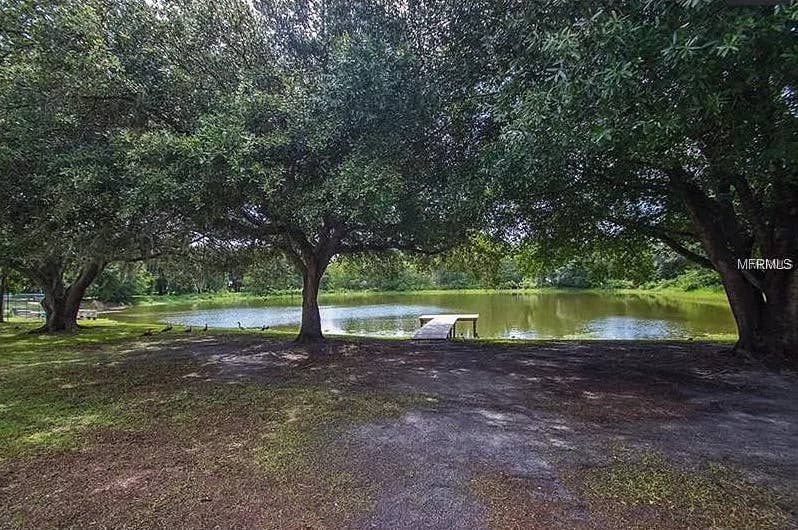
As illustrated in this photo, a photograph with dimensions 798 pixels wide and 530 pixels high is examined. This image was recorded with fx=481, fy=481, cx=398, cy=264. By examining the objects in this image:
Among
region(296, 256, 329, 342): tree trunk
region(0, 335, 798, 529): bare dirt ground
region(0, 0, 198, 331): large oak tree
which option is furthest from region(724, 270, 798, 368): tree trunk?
region(0, 0, 198, 331): large oak tree

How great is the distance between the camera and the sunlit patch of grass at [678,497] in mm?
2775

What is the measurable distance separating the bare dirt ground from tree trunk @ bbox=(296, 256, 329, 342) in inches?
155

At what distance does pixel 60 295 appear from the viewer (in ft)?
45.5

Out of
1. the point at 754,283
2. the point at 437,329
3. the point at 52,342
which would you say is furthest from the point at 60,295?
the point at 754,283

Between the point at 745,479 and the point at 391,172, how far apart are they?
4.50 m

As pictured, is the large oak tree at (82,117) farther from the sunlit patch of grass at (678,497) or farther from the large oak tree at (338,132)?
the sunlit patch of grass at (678,497)

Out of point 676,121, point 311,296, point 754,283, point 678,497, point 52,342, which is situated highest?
point 676,121

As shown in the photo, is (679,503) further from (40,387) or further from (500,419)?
(40,387)

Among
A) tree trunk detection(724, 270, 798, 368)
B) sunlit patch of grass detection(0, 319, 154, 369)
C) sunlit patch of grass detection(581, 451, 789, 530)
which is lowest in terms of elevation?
sunlit patch of grass detection(581, 451, 789, 530)

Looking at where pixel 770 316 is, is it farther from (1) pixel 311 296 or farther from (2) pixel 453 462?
(1) pixel 311 296

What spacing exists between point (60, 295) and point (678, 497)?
1582cm

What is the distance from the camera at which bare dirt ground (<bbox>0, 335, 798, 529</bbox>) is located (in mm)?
2873

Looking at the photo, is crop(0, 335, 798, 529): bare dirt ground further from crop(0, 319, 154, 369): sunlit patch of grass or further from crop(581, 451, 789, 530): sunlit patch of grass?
crop(0, 319, 154, 369): sunlit patch of grass

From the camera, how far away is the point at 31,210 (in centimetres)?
667
